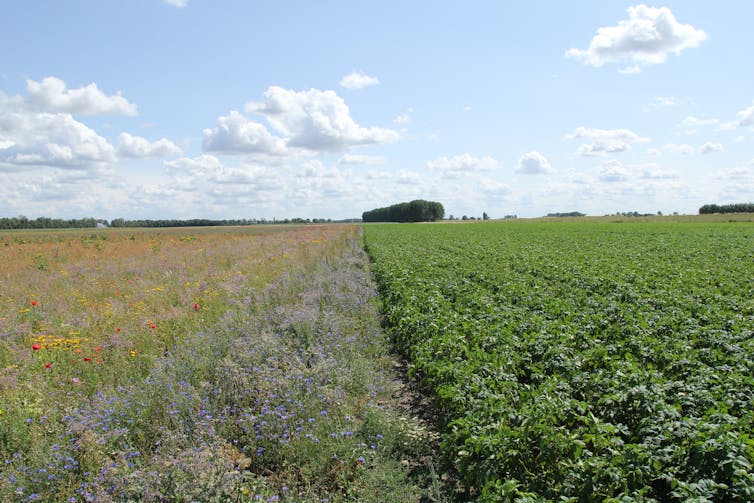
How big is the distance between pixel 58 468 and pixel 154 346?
4.32m

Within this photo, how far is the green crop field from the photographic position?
11.3ft

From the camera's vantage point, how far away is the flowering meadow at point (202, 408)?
4219 mm

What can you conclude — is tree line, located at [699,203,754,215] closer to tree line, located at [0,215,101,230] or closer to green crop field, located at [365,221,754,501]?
green crop field, located at [365,221,754,501]

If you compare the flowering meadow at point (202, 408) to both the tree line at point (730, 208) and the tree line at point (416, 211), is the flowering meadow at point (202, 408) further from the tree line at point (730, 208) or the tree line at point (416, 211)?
the tree line at point (416, 211)

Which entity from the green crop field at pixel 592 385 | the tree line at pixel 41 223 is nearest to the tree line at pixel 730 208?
the green crop field at pixel 592 385


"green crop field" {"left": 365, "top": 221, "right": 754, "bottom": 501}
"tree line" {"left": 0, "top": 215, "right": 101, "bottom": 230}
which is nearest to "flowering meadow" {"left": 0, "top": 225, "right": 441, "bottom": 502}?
"green crop field" {"left": 365, "top": 221, "right": 754, "bottom": 501}

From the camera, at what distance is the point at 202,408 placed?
5.66 m

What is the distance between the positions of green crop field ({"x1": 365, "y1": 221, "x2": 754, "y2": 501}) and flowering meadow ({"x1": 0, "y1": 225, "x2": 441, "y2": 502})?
845 millimetres

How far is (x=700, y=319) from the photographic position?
8.66m

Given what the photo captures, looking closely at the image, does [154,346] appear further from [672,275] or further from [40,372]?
[672,275]

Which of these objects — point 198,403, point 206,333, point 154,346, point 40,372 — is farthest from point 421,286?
point 40,372

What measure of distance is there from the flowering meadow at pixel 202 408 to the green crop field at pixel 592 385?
33.3 inches

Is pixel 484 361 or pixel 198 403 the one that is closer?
pixel 198 403

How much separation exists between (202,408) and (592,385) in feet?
15.9
